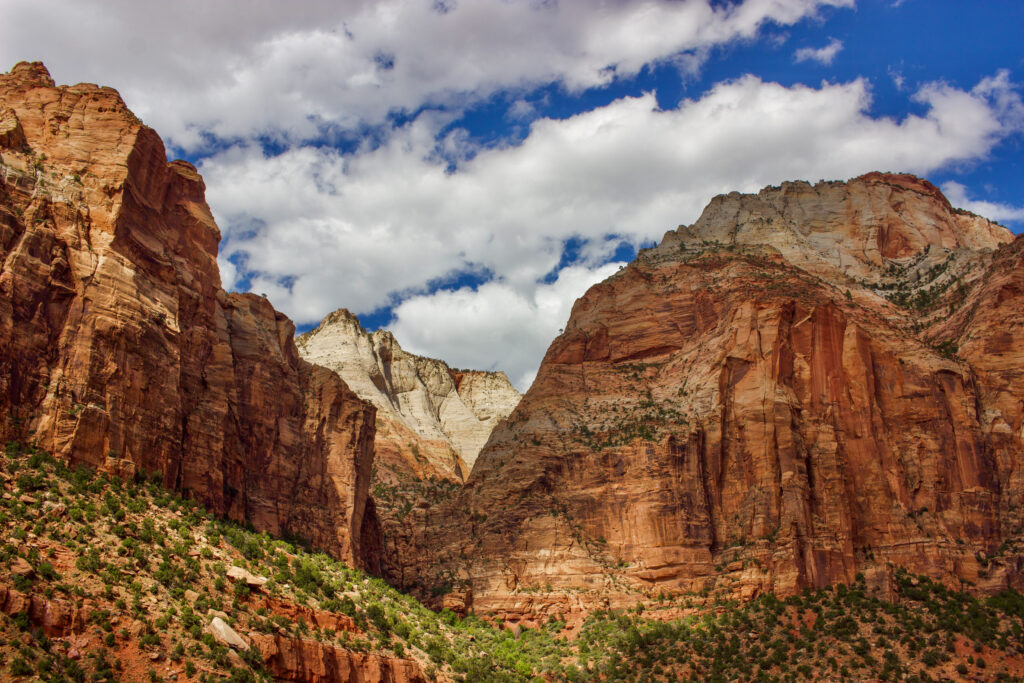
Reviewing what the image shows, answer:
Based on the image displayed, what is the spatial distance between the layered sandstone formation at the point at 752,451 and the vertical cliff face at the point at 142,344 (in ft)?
45.5

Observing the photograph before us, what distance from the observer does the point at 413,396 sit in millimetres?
144375

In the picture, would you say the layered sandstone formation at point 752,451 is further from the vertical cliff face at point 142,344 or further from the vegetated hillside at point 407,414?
the vertical cliff face at point 142,344

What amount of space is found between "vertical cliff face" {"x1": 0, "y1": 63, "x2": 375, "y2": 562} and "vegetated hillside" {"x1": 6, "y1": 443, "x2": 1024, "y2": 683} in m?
3.19

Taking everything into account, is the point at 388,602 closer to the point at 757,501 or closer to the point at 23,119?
the point at 757,501

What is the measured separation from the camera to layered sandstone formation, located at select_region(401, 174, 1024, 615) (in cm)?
7881

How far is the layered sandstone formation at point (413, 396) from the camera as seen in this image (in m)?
118

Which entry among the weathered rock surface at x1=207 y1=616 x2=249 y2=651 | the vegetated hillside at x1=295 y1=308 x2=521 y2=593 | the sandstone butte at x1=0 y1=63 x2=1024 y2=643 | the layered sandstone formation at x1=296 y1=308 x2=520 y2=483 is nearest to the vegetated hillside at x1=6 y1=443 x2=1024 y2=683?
the weathered rock surface at x1=207 y1=616 x2=249 y2=651

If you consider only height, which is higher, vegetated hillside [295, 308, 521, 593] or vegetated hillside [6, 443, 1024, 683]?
vegetated hillside [295, 308, 521, 593]

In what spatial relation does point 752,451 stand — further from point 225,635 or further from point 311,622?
point 225,635

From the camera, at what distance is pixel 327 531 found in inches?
3221

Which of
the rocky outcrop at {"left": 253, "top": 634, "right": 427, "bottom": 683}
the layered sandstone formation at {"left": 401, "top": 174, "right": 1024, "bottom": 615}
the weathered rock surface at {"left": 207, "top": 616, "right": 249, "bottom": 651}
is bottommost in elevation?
the rocky outcrop at {"left": 253, "top": 634, "right": 427, "bottom": 683}

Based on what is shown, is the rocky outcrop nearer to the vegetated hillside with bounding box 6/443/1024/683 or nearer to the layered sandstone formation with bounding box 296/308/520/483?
the vegetated hillside with bounding box 6/443/1024/683

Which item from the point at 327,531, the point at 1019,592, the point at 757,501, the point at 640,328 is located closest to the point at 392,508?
the point at 327,531

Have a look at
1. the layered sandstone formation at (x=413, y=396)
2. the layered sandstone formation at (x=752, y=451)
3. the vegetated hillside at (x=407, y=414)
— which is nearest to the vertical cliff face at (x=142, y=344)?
the vegetated hillside at (x=407, y=414)
